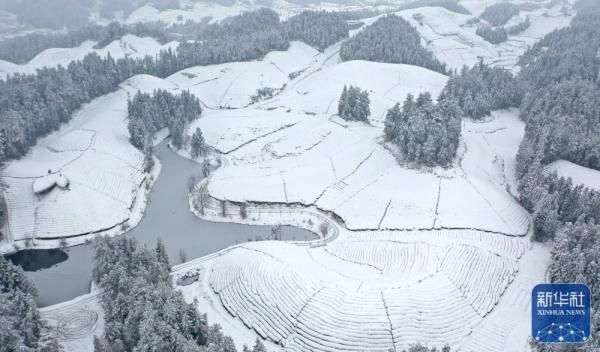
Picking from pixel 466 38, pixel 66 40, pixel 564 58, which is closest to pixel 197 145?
pixel 564 58

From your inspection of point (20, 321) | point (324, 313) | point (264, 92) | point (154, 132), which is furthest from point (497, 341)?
point (264, 92)

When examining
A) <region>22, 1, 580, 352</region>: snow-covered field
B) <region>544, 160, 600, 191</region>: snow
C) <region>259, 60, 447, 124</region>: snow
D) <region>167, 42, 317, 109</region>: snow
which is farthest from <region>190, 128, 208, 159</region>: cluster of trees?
<region>544, 160, 600, 191</region>: snow

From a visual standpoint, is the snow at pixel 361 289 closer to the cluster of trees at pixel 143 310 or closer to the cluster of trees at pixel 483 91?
the cluster of trees at pixel 143 310

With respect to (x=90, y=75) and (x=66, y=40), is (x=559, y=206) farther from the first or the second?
(x=66, y=40)

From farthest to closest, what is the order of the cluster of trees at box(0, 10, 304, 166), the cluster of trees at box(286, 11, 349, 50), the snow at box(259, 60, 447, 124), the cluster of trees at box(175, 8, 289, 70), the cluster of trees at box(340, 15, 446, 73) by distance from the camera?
the cluster of trees at box(286, 11, 349, 50) < the cluster of trees at box(340, 15, 446, 73) < the cluster of trees at box(175, 8, 289, 70) < the snow at box(259, 60, 447, 124) < the cluster of trees at box(0, 10, 304, 166)

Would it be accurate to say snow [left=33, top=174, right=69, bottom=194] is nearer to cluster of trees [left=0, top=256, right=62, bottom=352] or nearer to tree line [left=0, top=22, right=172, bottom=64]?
cluster of trees [left=0, top=256, right=62, bottom=352]

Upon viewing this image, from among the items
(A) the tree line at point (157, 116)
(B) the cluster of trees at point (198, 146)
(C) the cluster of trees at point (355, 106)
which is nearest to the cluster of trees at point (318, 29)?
(A) the tree line at point (157, 116)
